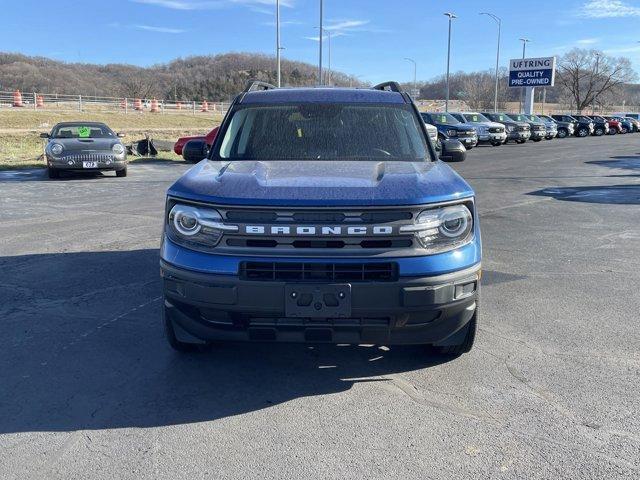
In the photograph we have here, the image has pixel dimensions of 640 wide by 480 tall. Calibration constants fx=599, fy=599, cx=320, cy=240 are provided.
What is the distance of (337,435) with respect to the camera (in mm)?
3164

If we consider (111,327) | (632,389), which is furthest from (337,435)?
(111,327)

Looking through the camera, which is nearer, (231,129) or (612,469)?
(612,469)

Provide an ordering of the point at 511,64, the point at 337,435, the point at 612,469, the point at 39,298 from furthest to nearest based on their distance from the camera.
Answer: the point at 511,64, the point at 39,298, the point at 337,435, the point at 612,469

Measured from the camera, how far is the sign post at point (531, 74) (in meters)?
51.8

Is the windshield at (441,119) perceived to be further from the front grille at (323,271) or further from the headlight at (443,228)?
the front grille at (323,271)

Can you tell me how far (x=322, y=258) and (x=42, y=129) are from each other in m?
34.3

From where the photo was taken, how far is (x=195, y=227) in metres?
3.47

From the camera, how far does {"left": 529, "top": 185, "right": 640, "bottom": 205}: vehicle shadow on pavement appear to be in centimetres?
1193

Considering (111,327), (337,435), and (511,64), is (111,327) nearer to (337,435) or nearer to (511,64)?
(337,435)

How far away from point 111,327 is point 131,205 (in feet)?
21.9

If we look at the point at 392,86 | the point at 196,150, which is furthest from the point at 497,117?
the point at 196,150

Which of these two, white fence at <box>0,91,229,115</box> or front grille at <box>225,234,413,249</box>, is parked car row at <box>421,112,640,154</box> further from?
front grille at <box>225,234,413,249</box>

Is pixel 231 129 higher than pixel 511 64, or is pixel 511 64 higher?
pixel 511 64

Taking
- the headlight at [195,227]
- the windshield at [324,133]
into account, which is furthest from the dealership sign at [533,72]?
the headlight at [195,227]
